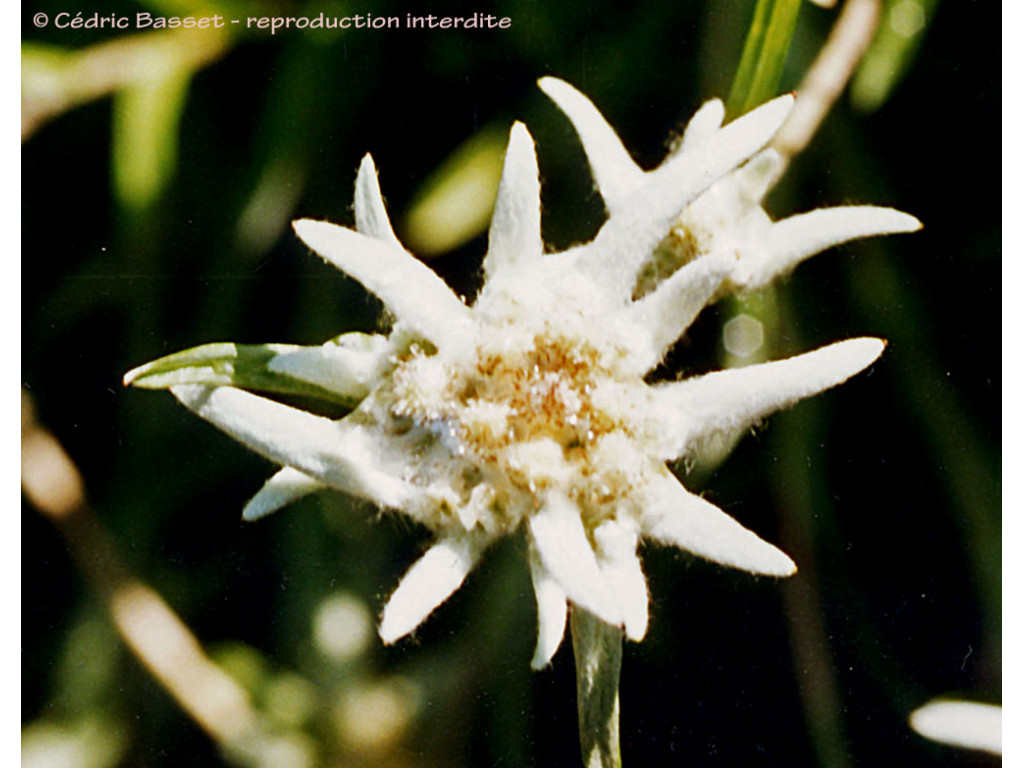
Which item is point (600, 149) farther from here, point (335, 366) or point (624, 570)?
point (624, 570)

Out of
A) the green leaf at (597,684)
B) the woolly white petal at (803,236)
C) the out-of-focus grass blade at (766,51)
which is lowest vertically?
the green leaf at (597,684)

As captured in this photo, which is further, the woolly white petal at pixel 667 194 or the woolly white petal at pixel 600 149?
the woolly white petal at pixel 600 149

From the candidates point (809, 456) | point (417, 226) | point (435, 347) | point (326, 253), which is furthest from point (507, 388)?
point (809, 456)

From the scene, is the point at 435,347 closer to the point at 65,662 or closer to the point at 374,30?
the point at 374,30

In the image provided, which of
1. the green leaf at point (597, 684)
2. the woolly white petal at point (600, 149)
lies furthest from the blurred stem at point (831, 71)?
the green leaf at point (597, 684)

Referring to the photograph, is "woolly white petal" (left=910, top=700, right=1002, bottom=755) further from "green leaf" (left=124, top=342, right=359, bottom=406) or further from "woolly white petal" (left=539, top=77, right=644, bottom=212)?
"green leaf" (left=124, top=342, right=359, bottom=406)

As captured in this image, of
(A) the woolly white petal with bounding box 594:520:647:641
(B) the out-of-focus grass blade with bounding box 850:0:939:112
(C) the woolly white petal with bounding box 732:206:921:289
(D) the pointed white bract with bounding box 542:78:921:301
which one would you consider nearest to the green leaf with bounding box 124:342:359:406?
(A) the woolly white petal with bounding box 594:520:647:641

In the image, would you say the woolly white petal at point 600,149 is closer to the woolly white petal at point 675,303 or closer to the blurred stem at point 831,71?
the woolly white petal at point 675,303
